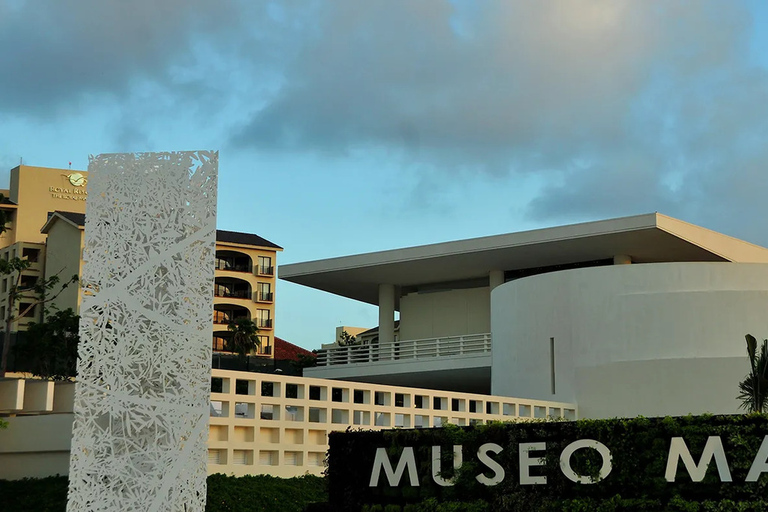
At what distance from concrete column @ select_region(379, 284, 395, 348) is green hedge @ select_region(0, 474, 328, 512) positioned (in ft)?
65.4

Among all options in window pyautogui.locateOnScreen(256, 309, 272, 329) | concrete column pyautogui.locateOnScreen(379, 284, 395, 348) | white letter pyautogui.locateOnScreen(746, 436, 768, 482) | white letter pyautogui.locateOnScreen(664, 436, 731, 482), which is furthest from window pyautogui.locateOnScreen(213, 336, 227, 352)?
white letter pyautogui.locateOnScreen(746, 436, 768, 482)

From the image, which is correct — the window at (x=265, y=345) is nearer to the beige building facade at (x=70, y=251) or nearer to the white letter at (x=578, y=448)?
the beige building facade at (x=70, y=251)

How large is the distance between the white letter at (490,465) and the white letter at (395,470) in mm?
1028

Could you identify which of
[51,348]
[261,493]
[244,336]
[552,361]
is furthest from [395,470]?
[244,336]

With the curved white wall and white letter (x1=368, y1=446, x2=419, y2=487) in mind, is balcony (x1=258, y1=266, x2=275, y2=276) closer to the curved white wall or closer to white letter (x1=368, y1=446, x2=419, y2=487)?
the curved white wall

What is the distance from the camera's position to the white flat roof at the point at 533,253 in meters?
32.2

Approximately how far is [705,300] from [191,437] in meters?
16.6

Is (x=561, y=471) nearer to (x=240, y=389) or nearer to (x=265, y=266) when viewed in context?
(x=240, y=389)

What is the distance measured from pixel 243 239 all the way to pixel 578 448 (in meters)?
66.2

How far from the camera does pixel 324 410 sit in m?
20.6

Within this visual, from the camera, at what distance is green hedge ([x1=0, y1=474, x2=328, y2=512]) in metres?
17.5

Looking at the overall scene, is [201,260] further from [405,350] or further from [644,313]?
[405,350]

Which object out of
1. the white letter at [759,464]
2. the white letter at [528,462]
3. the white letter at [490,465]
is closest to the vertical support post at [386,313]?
the white letter at [490,465]

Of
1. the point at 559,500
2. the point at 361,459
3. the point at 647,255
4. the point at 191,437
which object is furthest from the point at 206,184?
the point at 647,255
